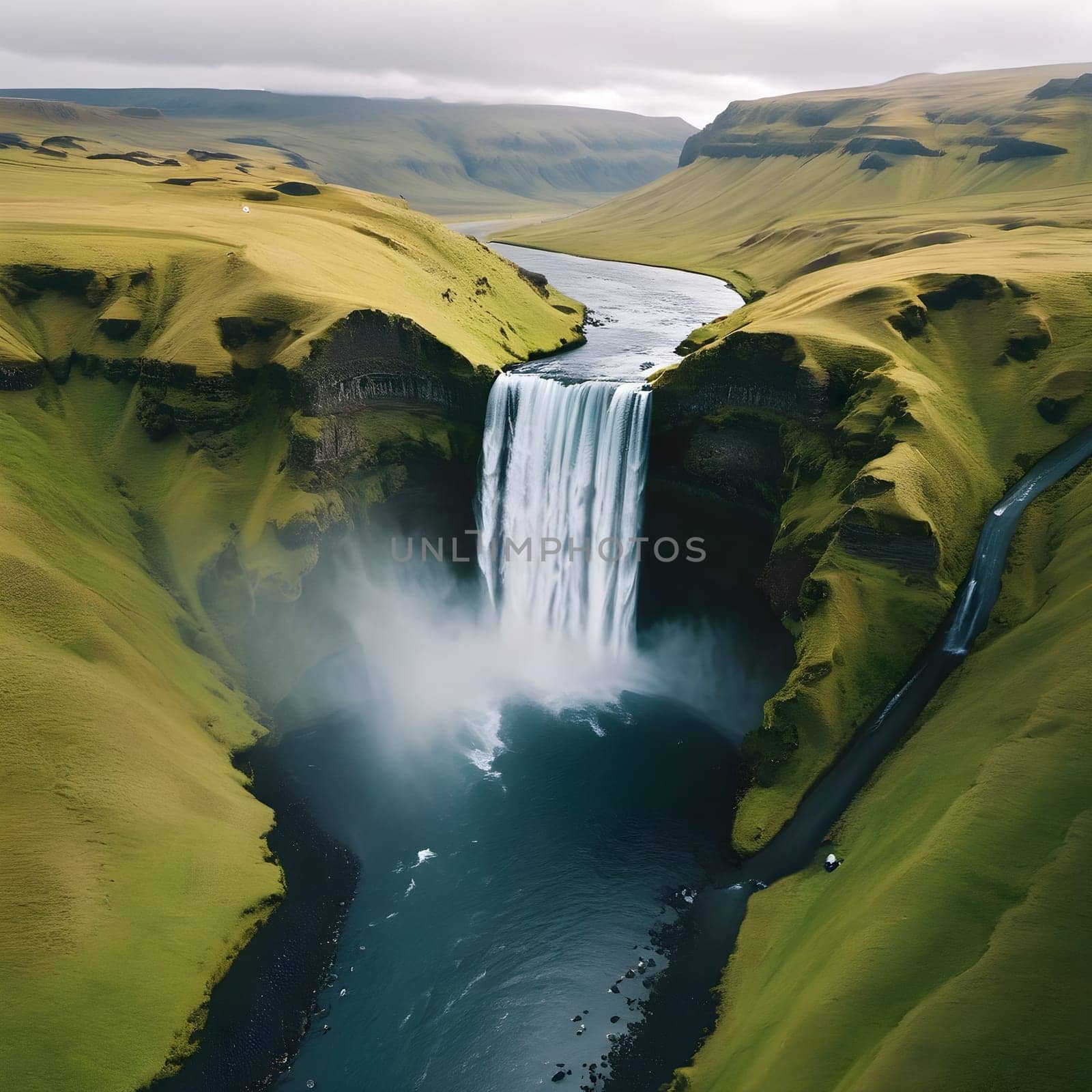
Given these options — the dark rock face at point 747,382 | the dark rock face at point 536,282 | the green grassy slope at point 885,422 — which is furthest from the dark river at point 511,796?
the dark rock face at point 536,282

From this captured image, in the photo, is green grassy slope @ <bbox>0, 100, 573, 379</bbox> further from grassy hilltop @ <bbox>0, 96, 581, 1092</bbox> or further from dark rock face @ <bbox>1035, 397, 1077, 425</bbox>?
dark rock face @ <bbox>1035, 397, 1077, 425</bbox>

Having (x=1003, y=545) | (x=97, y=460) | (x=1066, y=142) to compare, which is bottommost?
(x=97, y=460)

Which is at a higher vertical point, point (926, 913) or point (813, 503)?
point (813, 503)

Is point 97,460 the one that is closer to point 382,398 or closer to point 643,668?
point 382,398

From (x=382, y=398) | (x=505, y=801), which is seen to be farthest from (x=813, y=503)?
(x=382, y=398)

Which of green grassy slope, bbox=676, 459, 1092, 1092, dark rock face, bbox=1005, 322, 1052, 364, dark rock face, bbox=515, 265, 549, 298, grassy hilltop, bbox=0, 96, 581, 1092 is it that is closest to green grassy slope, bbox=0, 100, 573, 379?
grassy hilltop, bbox=0, 96, 581, 1092

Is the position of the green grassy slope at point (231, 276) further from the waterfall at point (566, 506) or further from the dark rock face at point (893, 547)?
the dark rock face at point (893, 547)

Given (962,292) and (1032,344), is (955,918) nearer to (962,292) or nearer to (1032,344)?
(1032,344)
